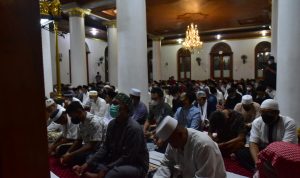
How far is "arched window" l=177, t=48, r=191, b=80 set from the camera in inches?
785

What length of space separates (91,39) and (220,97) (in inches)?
448

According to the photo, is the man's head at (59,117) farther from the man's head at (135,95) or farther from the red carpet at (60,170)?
the man's head at (135,95)

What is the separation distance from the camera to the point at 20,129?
0.81m

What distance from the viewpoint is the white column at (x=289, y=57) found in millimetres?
3820

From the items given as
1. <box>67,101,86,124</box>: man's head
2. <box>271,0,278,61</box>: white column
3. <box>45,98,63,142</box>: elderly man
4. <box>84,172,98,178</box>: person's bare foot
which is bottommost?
<box>84,172,98,178</box>: person's bare foot

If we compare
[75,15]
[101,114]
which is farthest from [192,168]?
[75,15]

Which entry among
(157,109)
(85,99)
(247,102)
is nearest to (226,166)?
(247,102)

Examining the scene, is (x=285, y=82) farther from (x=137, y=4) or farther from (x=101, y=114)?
(x=101, y=114)

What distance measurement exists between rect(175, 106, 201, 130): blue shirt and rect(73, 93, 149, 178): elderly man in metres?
1.60

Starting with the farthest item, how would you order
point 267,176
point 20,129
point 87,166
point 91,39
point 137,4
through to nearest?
point 91,39 → point 137,4 → point 87,166 → point 267,176 → point 20,129

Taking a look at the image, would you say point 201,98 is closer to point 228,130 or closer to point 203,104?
point 203,104

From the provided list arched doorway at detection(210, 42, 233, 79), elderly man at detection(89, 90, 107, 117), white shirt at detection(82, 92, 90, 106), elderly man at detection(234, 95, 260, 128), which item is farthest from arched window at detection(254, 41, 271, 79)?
elderly man at detection(89, 90, 107, 117)

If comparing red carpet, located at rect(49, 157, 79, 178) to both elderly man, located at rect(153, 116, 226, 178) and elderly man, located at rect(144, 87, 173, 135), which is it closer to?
elderly man, located at rect(144, 87, 173, 135)

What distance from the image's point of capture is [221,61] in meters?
19.0
